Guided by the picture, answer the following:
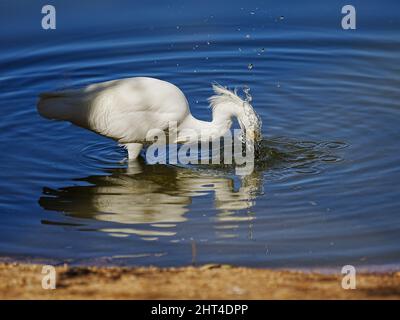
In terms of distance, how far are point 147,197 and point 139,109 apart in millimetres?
1157

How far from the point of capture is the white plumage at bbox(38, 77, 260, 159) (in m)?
9.28

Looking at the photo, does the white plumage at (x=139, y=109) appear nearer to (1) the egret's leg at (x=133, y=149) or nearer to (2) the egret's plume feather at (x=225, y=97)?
(2) the egret's plume feather at (x=225, y=97)

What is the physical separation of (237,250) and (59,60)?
6.20 m

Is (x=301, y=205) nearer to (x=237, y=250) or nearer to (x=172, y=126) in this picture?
(x=237, y=250)

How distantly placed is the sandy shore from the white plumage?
290 cm

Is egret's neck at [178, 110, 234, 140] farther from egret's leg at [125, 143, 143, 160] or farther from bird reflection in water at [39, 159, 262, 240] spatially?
egret's leg at [125, 143, 143, 160]

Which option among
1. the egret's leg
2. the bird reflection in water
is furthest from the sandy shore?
the egret's leg

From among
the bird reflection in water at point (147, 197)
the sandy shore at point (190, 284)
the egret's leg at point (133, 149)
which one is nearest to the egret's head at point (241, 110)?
the bird reflection in water at point (147, 197)

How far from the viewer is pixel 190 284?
20.5 ft

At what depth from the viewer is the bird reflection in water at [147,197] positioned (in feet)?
26.4

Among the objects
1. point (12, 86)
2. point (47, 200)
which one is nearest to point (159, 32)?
point (12, 86)

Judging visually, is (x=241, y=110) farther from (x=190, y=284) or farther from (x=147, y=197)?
(x=190, y=284)

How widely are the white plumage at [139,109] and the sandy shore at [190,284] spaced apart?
290 cm

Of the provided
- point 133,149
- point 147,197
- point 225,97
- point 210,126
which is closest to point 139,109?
point 133,149
